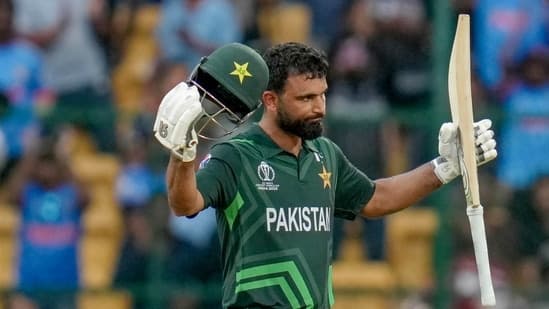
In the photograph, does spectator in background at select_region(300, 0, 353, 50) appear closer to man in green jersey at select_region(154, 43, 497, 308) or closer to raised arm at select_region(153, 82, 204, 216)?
man in green jersey at select_region(154, 43, 497, 308)

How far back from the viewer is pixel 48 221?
1023 cm

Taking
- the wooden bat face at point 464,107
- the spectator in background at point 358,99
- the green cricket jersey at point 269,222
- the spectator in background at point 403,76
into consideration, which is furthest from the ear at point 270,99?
the spectator in background at point 403,76

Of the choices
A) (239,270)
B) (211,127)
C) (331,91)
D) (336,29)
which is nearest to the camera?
(239,270)

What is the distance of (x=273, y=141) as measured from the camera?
627 centimetres

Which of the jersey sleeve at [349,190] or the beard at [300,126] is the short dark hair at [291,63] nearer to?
the beard at [300,126]

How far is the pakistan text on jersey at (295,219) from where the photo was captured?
20.1 feet

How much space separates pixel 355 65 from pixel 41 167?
2.48m

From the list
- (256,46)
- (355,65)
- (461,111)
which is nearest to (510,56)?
(355,65)

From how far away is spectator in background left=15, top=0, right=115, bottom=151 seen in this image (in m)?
11.2

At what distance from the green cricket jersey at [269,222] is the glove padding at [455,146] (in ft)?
1.81

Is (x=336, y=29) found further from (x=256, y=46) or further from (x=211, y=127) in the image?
(x=211, y=127)

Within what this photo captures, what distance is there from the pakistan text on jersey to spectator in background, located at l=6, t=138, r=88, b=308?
4.27 meters

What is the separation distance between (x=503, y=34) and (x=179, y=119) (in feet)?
20.0

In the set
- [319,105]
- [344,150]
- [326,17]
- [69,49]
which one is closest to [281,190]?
[319,105]
